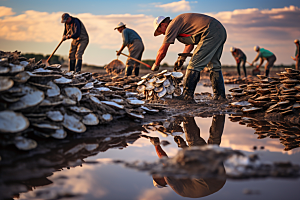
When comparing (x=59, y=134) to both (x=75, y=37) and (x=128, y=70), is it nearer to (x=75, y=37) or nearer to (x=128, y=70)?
(x=128, y=70)

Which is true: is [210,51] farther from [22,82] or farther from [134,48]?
[134,48]

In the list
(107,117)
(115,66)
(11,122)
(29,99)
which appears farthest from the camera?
(115,66)

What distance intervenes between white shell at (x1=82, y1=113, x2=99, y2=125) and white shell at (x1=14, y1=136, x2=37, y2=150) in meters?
0.66

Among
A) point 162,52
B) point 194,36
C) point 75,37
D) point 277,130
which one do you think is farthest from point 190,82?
point 75,37

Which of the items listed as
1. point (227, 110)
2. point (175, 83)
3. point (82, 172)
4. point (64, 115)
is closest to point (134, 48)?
point (175, 83)

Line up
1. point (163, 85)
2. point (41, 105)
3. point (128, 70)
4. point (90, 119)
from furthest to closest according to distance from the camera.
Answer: point (128, 70) < point (163, 85) < point (90, 119) < point (41, 105)

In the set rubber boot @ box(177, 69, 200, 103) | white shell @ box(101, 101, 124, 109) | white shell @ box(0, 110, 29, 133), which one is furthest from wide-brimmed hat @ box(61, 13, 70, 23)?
white shell @ box(0, 110, 29, 133)

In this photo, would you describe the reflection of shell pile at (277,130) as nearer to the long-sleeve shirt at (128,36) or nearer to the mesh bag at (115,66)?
the long-sleeve shirt at (128,36)

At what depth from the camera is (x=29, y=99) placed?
207 centimetres

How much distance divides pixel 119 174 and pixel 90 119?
1063 mm

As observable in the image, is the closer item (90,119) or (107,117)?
(90,119)

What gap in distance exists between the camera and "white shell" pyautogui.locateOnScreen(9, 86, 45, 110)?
1.97 metres

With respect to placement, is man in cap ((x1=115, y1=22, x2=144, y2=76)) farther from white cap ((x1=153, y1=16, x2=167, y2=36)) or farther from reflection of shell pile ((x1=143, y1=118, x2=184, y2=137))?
reflection of shell pile ((x1=143, y1=118, x2=184, y2=137))

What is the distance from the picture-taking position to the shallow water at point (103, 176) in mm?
1339
